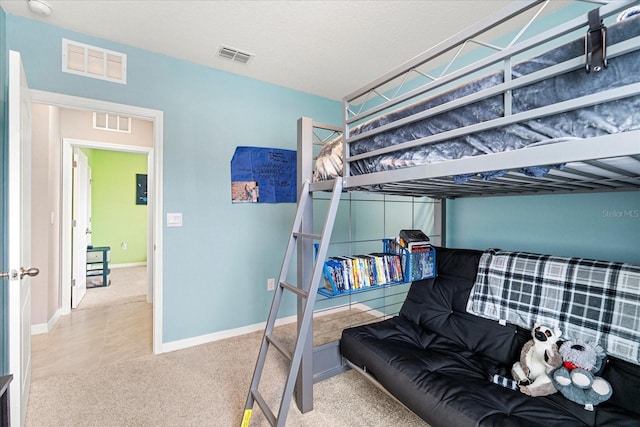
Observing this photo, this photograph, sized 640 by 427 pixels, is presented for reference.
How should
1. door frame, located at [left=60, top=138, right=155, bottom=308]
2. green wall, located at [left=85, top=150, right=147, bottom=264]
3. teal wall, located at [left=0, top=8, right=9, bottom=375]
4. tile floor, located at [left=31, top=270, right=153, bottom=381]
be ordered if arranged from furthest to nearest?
green wall, located at [left=85, top=150, right=147, bottom=264] < door frame, located at [left=60, top=138, right=155, bottom=308] < tile floor, located at [left=31, top=270, right=153, bottom=381] < teal wall, located at [left=0, top=8, right=9, bottom=375]

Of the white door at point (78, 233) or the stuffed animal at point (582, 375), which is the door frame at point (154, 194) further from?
the stuffed animal at point (582, 375)

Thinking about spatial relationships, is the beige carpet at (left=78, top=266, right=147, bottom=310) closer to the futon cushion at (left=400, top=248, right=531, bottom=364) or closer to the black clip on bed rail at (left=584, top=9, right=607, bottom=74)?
the futon cushion at (left=400, top=248, right=531, bottom=364)

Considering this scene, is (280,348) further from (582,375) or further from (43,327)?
(43,327)

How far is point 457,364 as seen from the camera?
1557 millimetres

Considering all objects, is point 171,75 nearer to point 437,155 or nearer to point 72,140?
point 72,140

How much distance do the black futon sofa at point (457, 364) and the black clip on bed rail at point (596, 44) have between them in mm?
1215

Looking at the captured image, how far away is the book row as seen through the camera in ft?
6.15

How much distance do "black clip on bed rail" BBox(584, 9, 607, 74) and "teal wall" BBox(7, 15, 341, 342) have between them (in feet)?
8.20

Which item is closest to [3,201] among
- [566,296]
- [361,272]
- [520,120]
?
[361,272]

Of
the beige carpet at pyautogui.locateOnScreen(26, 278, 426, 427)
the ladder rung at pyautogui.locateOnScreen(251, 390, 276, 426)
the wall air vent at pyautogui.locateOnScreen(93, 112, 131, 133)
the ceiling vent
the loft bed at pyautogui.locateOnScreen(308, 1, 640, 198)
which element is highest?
the ceiling vent

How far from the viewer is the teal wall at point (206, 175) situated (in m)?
2.30

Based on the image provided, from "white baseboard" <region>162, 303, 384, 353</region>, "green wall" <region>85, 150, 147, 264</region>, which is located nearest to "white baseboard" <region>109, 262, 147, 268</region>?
"green wall" <region>85, 150, 147, 264</region>

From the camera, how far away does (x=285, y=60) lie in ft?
8.11

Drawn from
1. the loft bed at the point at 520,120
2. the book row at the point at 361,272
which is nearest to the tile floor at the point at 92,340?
the loft bed at the point at 520,120
